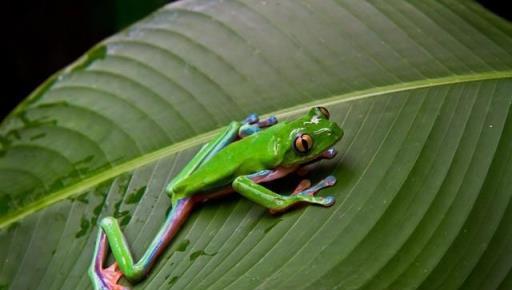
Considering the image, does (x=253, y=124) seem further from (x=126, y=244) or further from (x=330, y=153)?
(x=126, y=244)

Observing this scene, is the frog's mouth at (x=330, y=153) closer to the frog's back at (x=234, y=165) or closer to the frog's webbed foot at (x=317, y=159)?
the frog's webbed foot at (x=317, y=159)

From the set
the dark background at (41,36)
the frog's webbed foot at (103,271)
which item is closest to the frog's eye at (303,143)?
the frog's webbed foot at (103,271)

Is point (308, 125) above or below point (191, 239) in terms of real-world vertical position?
above

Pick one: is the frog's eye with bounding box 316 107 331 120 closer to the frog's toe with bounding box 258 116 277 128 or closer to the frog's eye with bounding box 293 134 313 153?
the frog's eye with bounding box 293 134 313 153

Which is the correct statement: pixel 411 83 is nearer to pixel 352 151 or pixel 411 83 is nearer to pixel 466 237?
pixel 352 151

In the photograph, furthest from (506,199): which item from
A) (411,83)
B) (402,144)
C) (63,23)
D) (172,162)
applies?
(63,23)

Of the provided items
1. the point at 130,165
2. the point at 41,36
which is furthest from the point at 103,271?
the point at 41,36
